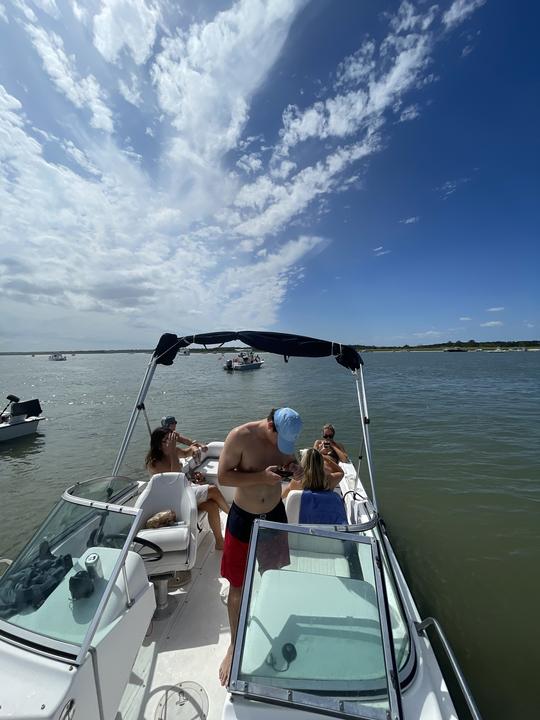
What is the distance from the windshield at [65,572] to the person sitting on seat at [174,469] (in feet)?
5.96

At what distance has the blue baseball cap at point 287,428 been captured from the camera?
2.30 m

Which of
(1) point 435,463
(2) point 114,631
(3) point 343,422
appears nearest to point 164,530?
(2) point 114,631

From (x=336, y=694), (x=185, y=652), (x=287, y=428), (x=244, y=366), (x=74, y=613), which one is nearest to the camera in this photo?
(x=336, y=694)

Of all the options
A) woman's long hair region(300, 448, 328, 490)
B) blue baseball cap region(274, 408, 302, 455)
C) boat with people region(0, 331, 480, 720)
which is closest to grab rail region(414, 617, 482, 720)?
boat with people region(0, 331, 480, 720)

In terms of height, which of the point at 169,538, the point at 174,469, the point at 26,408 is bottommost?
the point at 26,408

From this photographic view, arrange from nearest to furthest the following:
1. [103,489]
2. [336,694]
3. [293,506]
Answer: [336,694], [103,489], [293,506]

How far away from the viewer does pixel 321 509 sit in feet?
9.78

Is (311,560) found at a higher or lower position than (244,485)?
lower

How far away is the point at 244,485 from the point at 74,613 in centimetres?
120

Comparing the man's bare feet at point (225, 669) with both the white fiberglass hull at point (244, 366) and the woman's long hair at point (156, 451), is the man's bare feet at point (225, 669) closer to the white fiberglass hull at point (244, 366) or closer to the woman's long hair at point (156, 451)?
the woman's long hair at point (156, 451)

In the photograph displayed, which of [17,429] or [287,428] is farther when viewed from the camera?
[17,429]

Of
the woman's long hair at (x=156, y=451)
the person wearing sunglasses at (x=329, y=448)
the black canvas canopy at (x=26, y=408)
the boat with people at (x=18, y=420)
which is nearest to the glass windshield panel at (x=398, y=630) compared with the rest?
the person wearing sunglasses at (x=329, y=448)

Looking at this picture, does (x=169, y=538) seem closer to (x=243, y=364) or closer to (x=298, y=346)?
(x=298, y=346)

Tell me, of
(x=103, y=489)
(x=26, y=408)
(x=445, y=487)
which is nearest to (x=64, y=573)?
(x=103, y=489)
